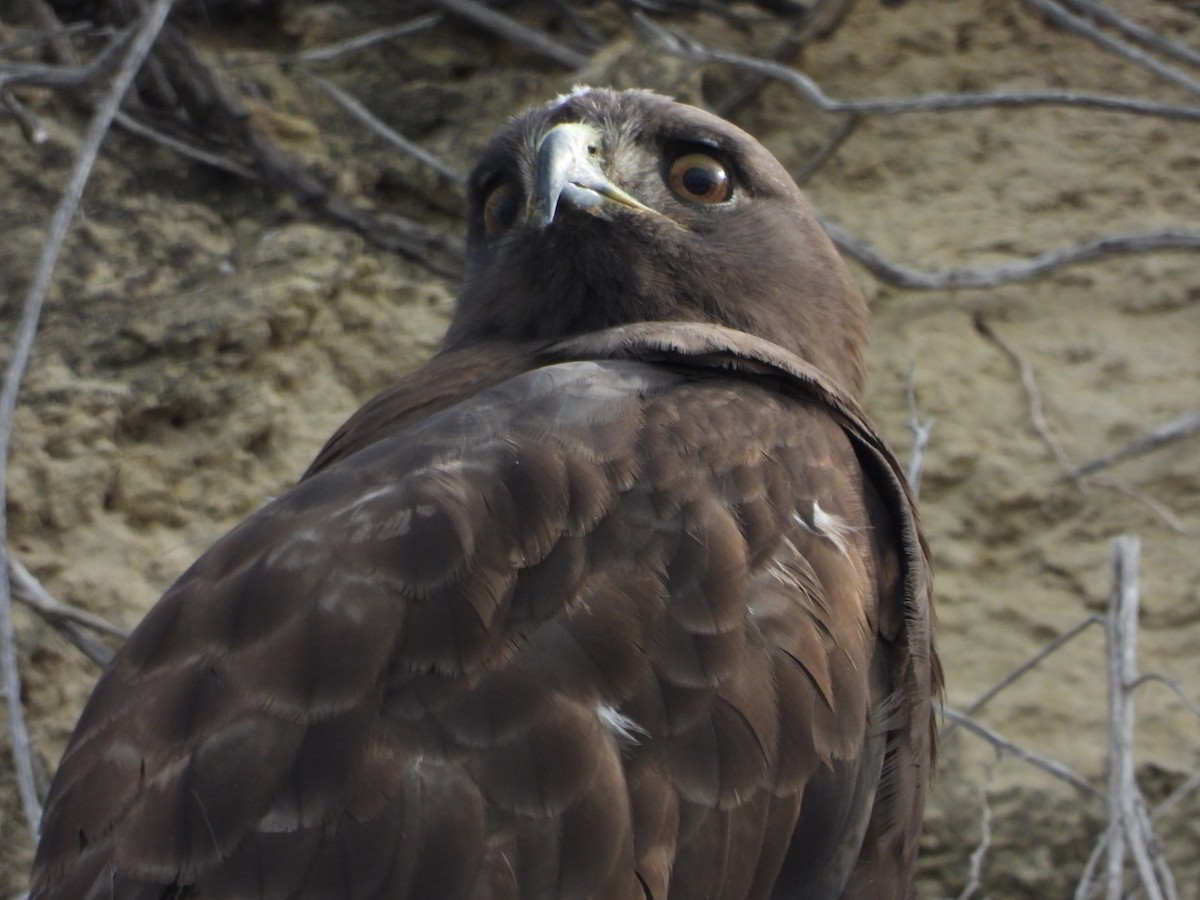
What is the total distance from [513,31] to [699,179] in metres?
2.16

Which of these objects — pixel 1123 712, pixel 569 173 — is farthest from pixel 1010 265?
pixel 569 173

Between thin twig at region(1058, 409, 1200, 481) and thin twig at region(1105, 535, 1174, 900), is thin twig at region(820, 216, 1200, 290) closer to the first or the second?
thin twig at region(1058, 409, 1200, 481)

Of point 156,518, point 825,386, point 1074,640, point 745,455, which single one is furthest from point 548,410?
point 1074,640

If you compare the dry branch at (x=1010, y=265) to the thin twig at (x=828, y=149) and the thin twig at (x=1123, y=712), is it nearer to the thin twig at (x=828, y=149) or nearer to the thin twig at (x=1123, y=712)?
the thin twig at (x=828, y=149)

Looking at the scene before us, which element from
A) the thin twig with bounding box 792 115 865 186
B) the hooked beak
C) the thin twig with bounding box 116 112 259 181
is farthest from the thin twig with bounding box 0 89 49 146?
the thin twig with bounding box 792 115 865 186

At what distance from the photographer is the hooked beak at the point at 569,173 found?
2.91 metres

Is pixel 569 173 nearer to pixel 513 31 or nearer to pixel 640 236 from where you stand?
pixel 640 236

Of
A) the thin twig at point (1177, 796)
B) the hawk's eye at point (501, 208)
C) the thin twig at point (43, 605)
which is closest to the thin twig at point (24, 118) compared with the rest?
the thin twig at point (43, 605)

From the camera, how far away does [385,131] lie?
488cm

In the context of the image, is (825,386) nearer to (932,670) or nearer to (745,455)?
(745,455)

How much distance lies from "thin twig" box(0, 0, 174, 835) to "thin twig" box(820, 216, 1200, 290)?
6.25 ft

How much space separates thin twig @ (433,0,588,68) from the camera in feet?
16.8

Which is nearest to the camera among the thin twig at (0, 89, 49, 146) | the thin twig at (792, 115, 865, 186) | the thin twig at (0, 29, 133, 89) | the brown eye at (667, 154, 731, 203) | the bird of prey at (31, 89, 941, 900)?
the bird of prey at (31, 89, 941, 900)

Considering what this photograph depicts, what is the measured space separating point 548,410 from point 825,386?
19.2 inches
